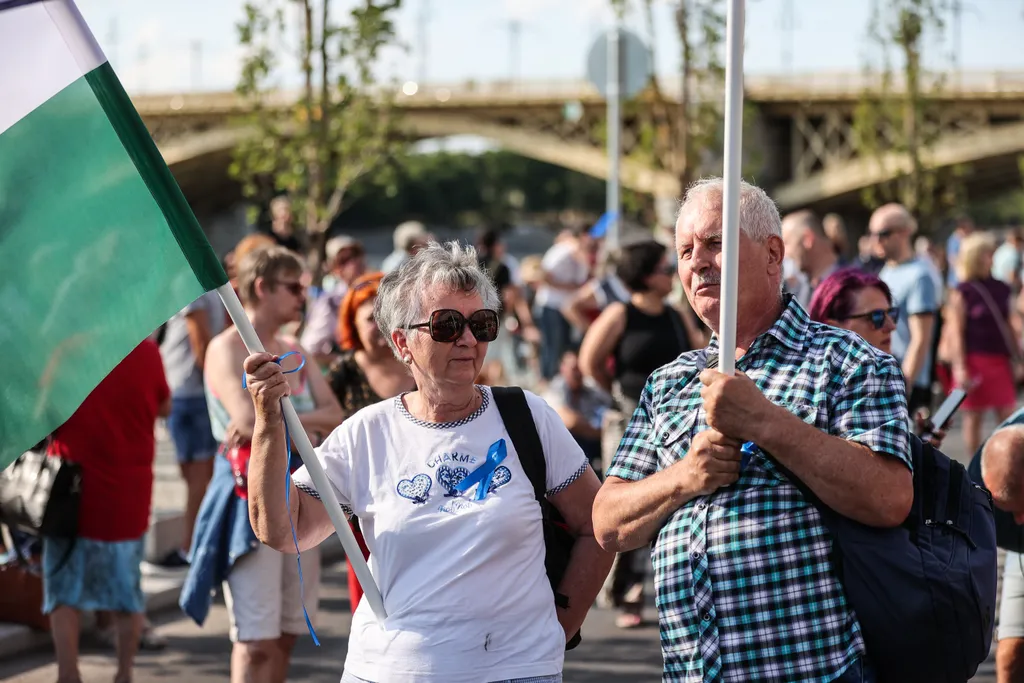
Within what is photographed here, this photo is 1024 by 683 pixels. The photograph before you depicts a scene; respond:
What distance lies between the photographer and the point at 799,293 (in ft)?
26.2

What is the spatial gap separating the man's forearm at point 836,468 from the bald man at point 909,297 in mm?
5080

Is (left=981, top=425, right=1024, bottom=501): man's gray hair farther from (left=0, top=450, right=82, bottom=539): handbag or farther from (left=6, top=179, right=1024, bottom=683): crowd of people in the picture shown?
(left=0, top=450, right=82, bottom=539): handbag

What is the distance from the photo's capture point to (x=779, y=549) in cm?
289

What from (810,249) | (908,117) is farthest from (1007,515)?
(908,117)

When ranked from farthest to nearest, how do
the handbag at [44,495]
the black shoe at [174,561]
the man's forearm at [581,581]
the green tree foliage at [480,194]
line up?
the green tree foliage at [480,194] → the black shoe at [174,561] → the handbag at [44,495] → the man's forearm at [581,581]

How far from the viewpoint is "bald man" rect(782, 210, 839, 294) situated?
7922mm

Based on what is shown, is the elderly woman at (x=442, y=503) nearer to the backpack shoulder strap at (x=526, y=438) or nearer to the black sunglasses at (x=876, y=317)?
the backpack shoulder strap at (x=526, y=438)

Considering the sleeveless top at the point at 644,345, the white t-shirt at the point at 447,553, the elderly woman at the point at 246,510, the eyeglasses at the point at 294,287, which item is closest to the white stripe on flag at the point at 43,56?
the white t-shirt at the point at 447,553

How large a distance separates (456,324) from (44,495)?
2.99 meters

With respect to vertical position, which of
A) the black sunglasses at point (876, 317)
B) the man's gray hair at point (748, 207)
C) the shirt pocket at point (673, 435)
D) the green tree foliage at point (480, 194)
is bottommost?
the green tree foliage at point (480, 194)

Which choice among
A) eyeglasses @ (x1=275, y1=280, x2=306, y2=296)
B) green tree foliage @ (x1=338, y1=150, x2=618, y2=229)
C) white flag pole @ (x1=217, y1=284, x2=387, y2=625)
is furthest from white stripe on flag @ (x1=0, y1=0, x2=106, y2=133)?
green tree foliage @ (x1=338, y1=150, x2=618, y2=229)

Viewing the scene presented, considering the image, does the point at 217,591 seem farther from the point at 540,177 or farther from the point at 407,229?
the point at 540,177

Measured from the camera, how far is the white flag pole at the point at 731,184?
2.74 metres

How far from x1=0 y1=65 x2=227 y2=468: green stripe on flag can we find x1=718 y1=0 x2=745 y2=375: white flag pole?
123 cm
